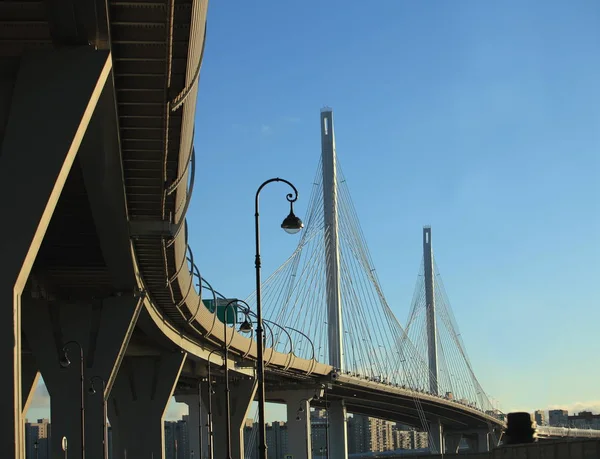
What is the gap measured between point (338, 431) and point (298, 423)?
55.1 ft

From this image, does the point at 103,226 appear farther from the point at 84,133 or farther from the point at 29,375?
the point at 29,375

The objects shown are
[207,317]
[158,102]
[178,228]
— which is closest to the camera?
[158,102]

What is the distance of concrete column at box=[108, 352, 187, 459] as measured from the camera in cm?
6016

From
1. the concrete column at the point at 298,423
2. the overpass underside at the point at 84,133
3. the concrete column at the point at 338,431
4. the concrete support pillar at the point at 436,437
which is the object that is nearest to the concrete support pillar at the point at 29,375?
the overpass underside at the point at 84,133

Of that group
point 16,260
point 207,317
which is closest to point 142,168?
point 16,260

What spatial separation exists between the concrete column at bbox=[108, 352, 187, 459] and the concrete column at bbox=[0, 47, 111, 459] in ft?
138

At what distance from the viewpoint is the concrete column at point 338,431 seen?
10512 centimetres

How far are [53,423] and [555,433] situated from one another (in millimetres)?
124955

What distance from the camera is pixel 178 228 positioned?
29578 millimetres

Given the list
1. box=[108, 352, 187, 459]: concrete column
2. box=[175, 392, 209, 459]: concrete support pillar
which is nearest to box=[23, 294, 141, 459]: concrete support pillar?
box=[108, 352, 187, 459]: concrete column

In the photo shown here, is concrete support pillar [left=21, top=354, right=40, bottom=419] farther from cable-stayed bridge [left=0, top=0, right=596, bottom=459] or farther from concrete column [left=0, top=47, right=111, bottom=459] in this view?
concrete column [left=0, top=47, right=111, bottom=459]

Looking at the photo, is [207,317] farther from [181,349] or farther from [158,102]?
[158,102]

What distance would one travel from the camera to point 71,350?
4278cm

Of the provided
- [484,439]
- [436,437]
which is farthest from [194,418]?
[484,439]
